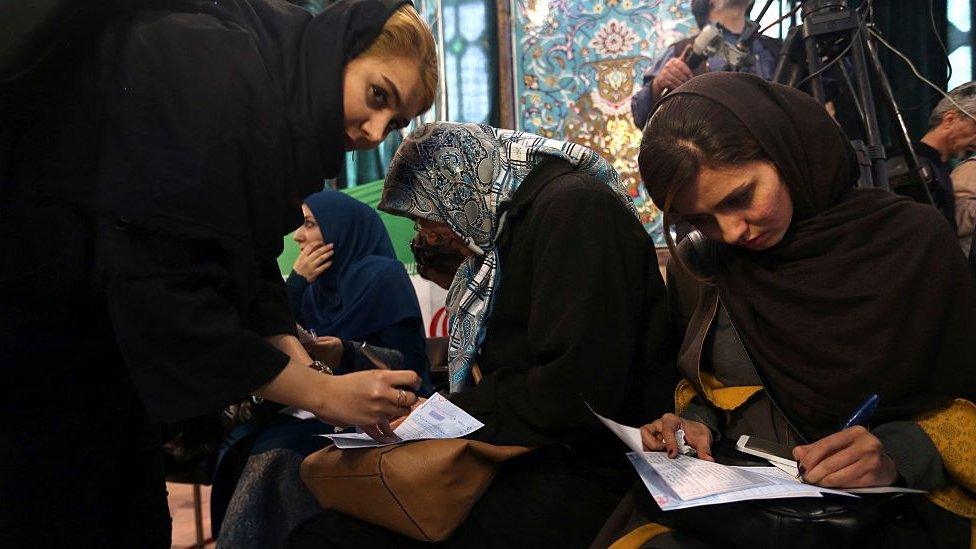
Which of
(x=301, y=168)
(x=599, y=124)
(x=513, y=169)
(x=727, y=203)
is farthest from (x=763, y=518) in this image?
(x=599, y=124)

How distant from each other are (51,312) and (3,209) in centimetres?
13

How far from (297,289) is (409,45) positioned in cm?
154

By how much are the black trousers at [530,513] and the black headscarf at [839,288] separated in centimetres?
34

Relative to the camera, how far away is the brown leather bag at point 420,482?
113 cm

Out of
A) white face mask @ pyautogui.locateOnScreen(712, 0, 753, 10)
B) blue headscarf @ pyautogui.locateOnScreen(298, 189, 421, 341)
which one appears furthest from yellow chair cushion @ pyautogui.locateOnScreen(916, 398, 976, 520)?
white face mask @ pyautogui.locateOnScreen(712, 0, 753, 10)

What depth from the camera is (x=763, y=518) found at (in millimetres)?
849

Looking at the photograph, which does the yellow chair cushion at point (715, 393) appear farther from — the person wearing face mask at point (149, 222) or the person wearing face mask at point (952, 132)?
the person wearing face mask at point (952, 132)

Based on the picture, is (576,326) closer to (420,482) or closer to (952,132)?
(420,482)

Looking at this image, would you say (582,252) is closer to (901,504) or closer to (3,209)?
(901,504)

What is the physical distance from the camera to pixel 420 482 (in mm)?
1127

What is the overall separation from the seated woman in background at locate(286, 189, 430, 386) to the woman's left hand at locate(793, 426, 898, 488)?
1.31 metres

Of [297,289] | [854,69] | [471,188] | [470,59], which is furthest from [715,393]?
[470,59]

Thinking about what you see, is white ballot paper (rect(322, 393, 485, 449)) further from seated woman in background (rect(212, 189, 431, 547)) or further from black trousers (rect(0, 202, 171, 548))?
seated woman in background (rect(212, 189, 431, 547))

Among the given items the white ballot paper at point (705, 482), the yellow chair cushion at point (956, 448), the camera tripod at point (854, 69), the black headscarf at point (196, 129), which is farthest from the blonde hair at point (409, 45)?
the camera tripod at point (854, 69)
